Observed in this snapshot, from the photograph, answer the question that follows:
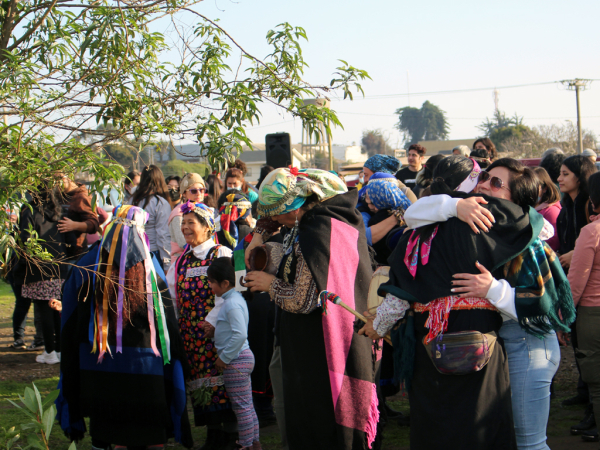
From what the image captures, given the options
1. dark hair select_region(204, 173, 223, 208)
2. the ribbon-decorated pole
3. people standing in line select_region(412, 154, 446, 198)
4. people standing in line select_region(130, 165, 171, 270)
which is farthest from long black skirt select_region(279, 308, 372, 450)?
people standing in line select_region(130, 165, 171, 270)

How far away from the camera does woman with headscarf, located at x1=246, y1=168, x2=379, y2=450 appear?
321 centimetres

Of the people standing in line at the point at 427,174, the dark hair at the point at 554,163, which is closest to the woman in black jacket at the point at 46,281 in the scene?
the people standing in line at the point at 427,174

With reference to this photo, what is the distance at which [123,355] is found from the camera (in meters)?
3.98

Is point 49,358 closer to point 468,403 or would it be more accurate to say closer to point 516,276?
point 468,403

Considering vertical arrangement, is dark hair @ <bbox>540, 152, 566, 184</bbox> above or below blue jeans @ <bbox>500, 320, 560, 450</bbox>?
above

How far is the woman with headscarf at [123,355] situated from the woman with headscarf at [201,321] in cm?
30

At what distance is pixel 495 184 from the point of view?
2748 millimetres

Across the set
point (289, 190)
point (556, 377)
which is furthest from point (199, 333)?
point (556, 377)

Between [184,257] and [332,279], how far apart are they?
70.7 inches

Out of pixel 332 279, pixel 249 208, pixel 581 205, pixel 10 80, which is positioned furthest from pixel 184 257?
pixel 581 205

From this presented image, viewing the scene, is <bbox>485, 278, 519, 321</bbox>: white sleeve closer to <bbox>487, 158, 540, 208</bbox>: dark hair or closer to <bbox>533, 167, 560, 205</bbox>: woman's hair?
→ <bbox>487, 158, 540, 208</bbox>: dark hair

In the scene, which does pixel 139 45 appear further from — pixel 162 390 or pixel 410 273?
pixel 162 390

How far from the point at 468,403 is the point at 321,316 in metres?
1.00

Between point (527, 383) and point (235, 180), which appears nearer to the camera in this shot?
point (527, 383)
